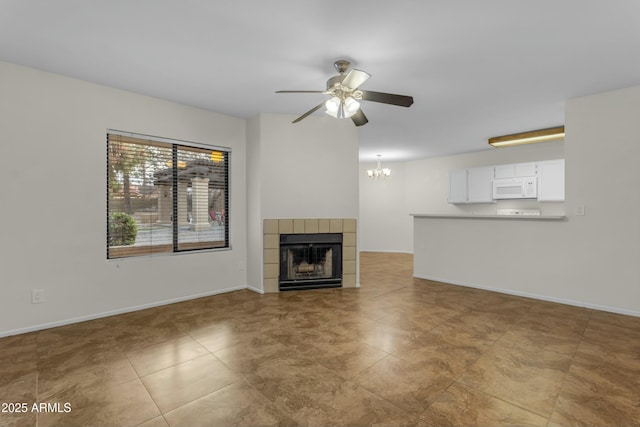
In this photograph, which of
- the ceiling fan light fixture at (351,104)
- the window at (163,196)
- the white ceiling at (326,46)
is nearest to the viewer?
the white ceiling at (326,46)

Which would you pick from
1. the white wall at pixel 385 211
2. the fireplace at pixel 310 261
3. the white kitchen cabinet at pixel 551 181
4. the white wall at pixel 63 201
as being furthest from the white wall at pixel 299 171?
the white wall at pixel 385 211

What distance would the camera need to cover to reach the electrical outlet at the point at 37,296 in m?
2.91

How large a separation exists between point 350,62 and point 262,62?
0.79 metres

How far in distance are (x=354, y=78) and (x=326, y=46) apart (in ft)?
1.19

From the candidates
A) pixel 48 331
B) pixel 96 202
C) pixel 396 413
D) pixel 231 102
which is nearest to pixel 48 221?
pixel 96 202

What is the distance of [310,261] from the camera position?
14.8 ft

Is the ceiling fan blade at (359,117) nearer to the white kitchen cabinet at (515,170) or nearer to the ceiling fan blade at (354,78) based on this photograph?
the ceiling fan blade at (354,78)

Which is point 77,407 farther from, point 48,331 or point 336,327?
point 336,327

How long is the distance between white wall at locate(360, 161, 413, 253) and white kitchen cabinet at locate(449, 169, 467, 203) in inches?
57.9

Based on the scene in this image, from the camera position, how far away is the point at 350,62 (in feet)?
8.90

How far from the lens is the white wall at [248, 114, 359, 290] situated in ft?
13.8

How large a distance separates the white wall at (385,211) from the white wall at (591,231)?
3949mm

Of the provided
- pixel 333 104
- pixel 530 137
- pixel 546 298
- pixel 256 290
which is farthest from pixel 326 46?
pixel 530 137

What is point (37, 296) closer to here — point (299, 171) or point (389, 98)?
point (299, 171)
